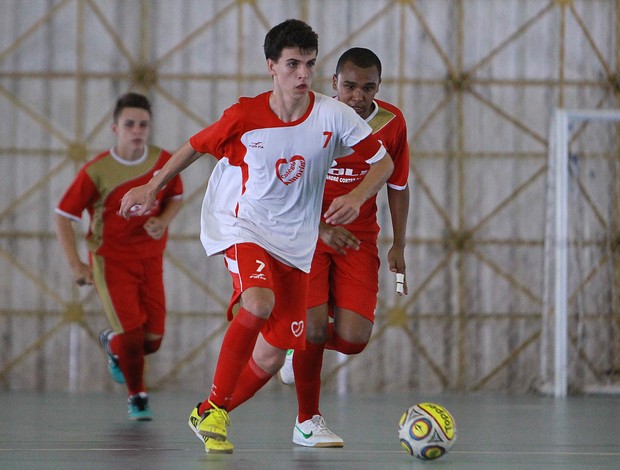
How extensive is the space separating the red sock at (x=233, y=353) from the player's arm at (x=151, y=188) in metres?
0.60

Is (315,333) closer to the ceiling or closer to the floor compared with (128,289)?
closer to the floor

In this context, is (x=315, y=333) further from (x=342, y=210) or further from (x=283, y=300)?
(x=342, y=210)

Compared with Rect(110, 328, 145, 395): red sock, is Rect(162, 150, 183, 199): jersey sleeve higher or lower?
higher

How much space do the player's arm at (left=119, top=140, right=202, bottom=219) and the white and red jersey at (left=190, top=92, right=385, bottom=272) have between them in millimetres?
53

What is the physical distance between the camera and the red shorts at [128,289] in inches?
262

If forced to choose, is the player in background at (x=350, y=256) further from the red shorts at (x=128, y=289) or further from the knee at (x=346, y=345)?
the red shorts at (x=128, y=289)

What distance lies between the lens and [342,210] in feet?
13.6

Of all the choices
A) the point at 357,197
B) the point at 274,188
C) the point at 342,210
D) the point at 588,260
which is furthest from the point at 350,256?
the point at 588,260

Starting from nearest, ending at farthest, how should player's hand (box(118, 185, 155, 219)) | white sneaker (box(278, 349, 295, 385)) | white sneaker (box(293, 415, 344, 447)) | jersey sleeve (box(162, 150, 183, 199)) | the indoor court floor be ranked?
1. the indoor court floor
2. player's hand (box(118, 185, 155, 219))
3. white sneaker (box(293, 415, 344, 447))
4. white sneaker (box(278, 349, 295, 385))
5. jersey sleeve (box(162, 150, 183, 199))

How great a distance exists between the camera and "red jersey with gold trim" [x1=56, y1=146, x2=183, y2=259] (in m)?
6.69

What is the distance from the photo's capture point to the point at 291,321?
179 inches

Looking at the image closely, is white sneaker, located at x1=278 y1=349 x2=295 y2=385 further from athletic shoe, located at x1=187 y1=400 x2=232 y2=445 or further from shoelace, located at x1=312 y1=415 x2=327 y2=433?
athletic shoe, located at x1=187 y1=400 x2=232 y2=445

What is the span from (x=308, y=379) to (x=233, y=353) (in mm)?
809

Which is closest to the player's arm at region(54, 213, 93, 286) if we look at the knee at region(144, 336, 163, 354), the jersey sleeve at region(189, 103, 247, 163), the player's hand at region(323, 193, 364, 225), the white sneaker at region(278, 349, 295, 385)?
the knee at region(144, 336, 163, 354)
